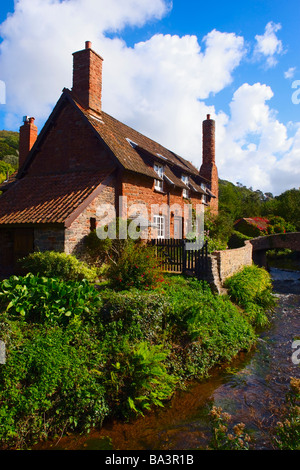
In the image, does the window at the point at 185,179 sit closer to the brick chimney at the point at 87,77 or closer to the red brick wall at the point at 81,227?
the brick chimney at the point at 87,77

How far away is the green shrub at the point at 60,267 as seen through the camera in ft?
33.9

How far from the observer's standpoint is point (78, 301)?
7066 millimetres

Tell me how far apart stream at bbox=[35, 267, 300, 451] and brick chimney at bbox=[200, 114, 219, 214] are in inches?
884

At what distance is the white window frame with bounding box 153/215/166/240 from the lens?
17844 millimetres

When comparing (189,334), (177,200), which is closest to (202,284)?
(189,334)

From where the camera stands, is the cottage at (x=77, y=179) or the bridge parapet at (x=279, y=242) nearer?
the cottage at (x=77, y=179)

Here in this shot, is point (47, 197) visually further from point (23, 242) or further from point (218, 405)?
point (218, 405)

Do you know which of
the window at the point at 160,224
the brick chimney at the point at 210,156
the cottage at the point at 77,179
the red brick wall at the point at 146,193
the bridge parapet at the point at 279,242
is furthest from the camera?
the brick chimney at the point at 210,156

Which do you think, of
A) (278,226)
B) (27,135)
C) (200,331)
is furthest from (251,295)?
(278,226)

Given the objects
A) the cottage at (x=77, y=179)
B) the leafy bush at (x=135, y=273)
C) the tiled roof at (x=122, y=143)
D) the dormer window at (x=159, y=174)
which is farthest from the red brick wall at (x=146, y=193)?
the leafy bush at (x=135, y=273)

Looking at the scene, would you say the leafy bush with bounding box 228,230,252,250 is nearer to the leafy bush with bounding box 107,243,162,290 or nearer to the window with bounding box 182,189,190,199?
the window with bounding box 182,189,190,199

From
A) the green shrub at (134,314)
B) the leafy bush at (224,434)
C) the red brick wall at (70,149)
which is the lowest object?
the leafy bush at (224,434)

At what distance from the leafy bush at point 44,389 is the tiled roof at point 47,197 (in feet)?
20.6

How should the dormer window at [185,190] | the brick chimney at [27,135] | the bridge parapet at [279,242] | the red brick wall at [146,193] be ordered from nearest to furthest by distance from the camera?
the red brick wall at [146,193] → the brick chimney at [27,135] → the dormer window at [185,190] → the bridge parapet at [279,242]
